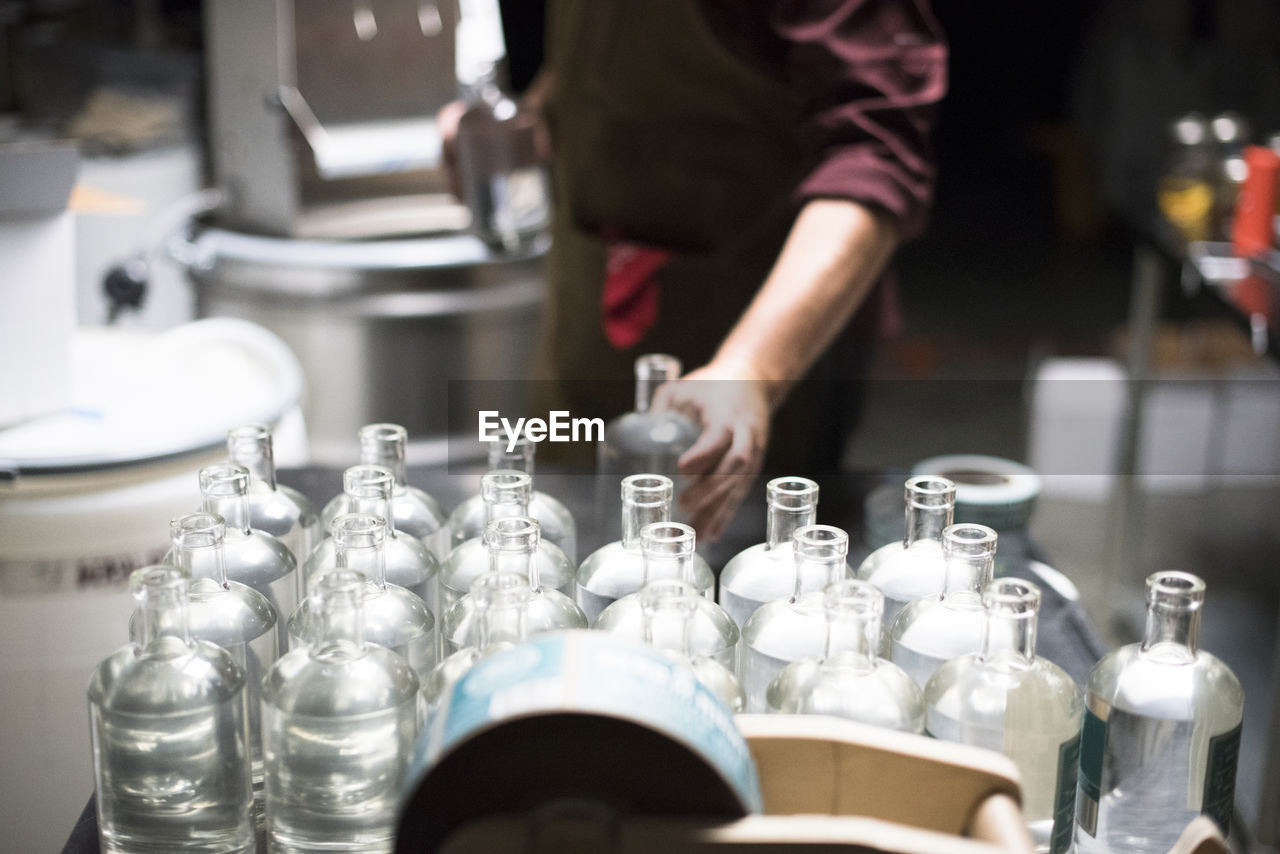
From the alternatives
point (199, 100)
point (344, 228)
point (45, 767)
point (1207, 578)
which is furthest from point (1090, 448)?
point (45, 767)

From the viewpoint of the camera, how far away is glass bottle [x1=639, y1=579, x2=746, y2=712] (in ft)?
2.35

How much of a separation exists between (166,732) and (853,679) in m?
0.36

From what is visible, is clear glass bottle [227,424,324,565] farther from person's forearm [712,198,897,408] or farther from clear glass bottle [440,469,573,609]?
person's forearm [712,198,897,408]

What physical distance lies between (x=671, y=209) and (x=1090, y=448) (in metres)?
1.91

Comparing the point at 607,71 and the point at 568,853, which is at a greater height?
the point at 607,71

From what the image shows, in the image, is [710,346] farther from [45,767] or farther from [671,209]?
[45,767]

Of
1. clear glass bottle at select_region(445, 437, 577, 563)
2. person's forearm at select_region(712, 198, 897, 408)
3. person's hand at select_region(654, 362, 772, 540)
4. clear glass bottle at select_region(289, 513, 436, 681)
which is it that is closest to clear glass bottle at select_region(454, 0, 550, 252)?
person's forearm at select_region(712, 198, 897, 408)

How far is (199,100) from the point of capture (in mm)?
3195

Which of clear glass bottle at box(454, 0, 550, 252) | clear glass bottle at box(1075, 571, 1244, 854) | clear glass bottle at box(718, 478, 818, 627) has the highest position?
clear glass bottle at box(454, 0, 550, 252)

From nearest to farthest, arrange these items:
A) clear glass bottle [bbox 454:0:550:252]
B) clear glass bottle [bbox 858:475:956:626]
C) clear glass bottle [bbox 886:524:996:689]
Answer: clear glass bottle [bbox 886:524:996:689]
clear glass bottle [bbox 858:475:956:626]
clear glass bottle [bbox 454:0:550:252]

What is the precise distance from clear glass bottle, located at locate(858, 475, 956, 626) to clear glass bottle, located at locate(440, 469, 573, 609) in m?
0.21

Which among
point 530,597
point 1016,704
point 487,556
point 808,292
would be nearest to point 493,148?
point 808,292

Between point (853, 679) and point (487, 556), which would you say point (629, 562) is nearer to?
point (487, 556)

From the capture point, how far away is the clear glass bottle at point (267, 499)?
38.5 inches
